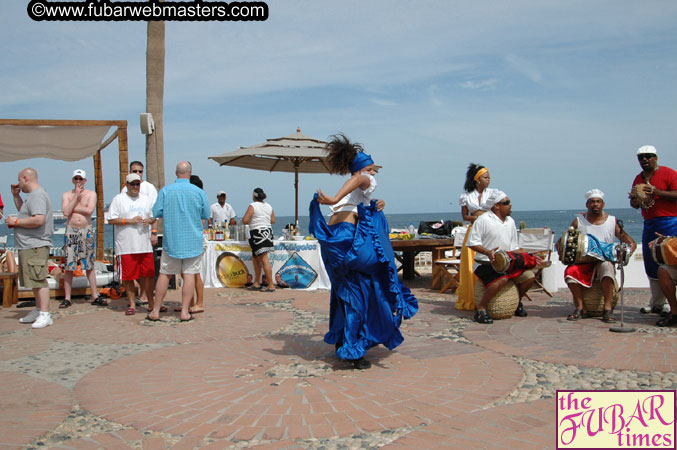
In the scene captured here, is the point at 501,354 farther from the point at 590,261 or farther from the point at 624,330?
the point at 590,261

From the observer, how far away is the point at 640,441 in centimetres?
276

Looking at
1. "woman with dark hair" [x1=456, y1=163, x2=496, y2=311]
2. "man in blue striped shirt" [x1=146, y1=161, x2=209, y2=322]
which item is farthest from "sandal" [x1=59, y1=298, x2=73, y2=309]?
"woman with dark hair" [x1=456, y1=163, x2=496, y2=311]

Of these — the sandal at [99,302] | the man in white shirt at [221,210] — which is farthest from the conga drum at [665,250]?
the man in white shirt at [221,210]

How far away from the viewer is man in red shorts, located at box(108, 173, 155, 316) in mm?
6754

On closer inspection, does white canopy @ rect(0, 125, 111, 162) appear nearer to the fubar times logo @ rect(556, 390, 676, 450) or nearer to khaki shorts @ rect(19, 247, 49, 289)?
khaki shorts @ rect(19, 247, 49, 289)

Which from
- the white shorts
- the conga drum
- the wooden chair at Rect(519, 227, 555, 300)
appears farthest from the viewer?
the wooden chair at Rect(519, 227, 555, 300)

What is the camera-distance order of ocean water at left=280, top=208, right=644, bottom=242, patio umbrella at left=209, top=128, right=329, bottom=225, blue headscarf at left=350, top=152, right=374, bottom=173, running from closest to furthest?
blue headscarf at left=350, top=152, right=374, bottom=173
patio umbrella at left=209, top=128, right=329, bottom=225
ocean water at left=280, top=208, right=644, bottom=242

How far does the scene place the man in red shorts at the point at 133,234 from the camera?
6.75 m

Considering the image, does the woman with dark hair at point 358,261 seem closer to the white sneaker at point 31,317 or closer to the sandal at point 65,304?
the white sneaker at point 31,317

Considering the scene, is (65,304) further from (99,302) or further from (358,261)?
(358,261)

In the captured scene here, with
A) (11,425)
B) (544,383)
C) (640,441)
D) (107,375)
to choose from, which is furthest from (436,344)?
(11,425)

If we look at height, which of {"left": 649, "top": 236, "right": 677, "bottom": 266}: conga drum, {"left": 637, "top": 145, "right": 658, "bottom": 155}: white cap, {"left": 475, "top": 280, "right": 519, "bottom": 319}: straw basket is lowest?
{"left": 475, "top": 280, "right": 519, "bottom": 319}: straw basket

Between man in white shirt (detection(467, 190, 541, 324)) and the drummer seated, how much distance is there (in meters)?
0.51

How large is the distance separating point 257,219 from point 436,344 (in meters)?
4.86
